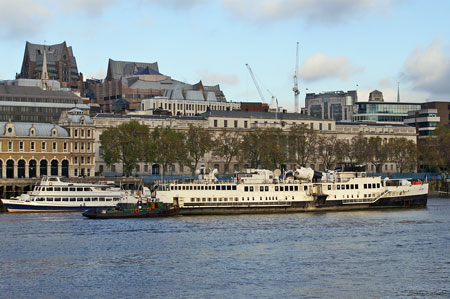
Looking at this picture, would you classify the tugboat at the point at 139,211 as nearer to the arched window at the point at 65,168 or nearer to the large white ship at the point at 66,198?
the large white ship at the point at 66,198

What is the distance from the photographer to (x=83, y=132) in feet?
654

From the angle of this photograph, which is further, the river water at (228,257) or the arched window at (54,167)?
the arched window at (54,167)

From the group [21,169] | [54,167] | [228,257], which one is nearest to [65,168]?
[54,167]

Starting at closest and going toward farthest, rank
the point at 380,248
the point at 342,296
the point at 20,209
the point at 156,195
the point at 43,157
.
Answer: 1. the point at 342,296
2. the point at 380,248
3. the point at 156,195
4. the point at 20,209
5. the point at 43,157

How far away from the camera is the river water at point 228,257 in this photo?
7388cm

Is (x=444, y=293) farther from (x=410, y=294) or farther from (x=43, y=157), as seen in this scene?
(x=43, y=157)

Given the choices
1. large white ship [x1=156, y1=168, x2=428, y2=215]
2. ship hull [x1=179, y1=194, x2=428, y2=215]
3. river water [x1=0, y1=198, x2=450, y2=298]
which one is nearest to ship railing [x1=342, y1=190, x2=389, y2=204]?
large white ship [x1=156, y1=168, x2=428, y2=215]

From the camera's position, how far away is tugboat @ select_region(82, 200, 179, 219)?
132750mm

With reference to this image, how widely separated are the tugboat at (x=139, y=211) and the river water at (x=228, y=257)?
3278mm

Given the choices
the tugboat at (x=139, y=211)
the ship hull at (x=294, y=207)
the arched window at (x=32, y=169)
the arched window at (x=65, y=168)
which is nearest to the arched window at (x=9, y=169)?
the arched window at (x=32, y=169)

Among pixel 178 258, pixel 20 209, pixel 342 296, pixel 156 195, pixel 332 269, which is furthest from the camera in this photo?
pixel 20 209

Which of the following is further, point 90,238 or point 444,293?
point 90,238

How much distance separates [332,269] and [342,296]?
12.0 metres

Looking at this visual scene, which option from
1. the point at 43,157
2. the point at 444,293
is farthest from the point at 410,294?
the point at 43,157
